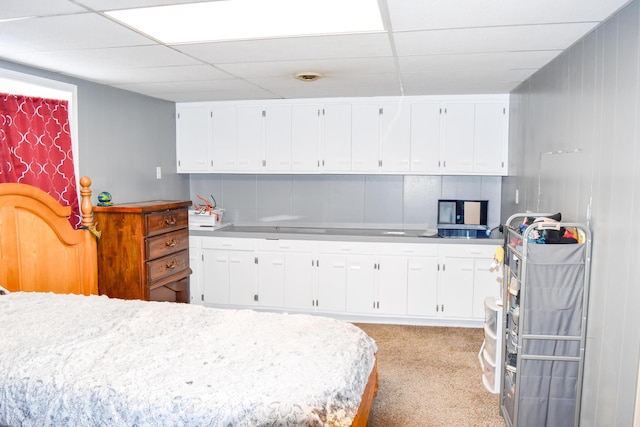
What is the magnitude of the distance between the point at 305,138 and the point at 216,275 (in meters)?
1.65

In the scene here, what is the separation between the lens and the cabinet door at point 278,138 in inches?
189

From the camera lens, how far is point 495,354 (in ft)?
10.5

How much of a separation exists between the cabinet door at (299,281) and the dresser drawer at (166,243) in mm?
1039

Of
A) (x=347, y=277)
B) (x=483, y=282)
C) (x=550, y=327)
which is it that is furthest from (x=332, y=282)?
(x=550, y=327)

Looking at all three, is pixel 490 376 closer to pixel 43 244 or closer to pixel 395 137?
pixel 395 137

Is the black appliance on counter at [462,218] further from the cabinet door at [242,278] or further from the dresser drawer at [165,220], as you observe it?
the dresser drawer at [165,220]

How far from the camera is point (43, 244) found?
3053 mm

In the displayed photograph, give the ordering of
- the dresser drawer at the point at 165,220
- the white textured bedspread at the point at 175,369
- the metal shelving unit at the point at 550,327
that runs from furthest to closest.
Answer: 1. the dresser drawer at the point at 165,220
2. the metal shelving unit at the point at 550,327
3. the white textured bedspread at the point at 175,369

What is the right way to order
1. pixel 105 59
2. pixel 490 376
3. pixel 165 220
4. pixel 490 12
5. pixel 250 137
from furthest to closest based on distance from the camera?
pixel 250 137
pixel 165 220
pixel 490 376
pixel 105 59
pixel 490 12

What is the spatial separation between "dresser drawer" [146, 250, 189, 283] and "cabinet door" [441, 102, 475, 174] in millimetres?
2604

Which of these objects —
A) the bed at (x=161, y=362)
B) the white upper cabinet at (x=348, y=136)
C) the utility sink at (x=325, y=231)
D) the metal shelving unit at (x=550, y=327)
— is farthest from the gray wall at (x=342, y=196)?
the bed at (x=161, y=362)

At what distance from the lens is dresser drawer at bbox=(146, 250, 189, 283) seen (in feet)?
11.8

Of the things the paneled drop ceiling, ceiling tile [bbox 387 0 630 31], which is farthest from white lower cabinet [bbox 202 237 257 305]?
ceiling tile [bbox 387 0 630 31]

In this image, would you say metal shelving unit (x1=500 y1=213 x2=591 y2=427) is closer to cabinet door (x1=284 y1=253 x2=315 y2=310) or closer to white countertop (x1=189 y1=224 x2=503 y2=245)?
white countertop (x1=189 y1=224 x2=503 y2=245)
